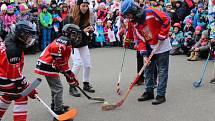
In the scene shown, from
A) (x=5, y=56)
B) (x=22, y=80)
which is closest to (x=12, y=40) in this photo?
(x=5, y=56)

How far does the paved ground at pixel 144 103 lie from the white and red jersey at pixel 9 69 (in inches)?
44.3

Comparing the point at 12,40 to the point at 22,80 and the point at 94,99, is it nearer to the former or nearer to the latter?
the point at 22,80

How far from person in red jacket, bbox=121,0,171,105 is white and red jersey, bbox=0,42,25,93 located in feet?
6.12

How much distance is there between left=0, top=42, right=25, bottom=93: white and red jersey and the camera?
13.8 ft

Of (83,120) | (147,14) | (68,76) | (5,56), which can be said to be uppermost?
(147,14)

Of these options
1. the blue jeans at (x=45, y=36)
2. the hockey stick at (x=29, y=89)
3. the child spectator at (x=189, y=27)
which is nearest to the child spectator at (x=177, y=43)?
the child spectator at (x=189, y=27)

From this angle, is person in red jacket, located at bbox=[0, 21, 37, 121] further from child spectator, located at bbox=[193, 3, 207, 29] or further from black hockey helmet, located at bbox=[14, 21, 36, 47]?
child spectator, located at bbox=[193, 3, 207, 29]

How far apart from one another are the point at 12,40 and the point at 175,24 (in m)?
7.10

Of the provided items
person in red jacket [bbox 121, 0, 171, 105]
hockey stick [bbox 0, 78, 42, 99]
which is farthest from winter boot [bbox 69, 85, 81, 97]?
hockey stick [bbox 0, 78, 42, 99]

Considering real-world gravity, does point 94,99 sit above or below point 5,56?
below

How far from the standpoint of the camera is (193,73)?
25.6 feet

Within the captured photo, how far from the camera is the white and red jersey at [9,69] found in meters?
4.21

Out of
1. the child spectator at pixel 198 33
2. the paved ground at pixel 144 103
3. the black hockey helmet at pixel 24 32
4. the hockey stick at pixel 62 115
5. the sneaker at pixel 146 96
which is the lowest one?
the paved ground at pixel 144 103

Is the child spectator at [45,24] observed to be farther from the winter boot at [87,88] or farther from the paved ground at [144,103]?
the winter boot at [87,88]
